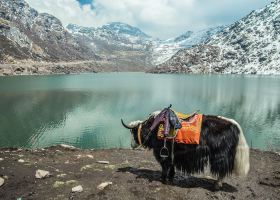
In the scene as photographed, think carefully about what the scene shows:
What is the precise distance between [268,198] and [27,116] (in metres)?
32.0

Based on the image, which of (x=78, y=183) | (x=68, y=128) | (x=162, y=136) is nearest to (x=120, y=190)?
(x=78, y=183)

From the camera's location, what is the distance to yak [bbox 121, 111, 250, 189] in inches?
316

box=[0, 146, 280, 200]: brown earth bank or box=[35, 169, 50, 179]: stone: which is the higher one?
box=[35, 169, 50, 179]: stone

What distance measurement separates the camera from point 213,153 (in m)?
8.20

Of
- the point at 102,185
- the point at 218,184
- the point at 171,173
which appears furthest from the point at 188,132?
the point at 102,185

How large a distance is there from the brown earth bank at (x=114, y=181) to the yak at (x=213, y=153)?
0.45 m

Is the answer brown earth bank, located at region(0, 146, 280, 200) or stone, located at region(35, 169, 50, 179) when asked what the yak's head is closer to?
brown earth bank, located at region(0, 146, 280, 200)

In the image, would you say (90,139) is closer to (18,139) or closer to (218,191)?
(18,139)

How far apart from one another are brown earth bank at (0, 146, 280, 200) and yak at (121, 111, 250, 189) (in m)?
0.45

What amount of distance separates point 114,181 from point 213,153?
270 centimetres

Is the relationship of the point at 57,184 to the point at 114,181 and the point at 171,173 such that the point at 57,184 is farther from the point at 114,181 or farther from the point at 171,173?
the point at 171,173

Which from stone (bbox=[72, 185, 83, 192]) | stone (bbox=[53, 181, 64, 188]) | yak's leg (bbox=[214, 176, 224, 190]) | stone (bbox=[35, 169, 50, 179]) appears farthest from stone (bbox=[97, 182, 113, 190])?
yak's leg (bbox=[214, 176, 224, 190])

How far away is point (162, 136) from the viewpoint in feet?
28.1

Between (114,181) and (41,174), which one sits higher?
(41,174)
